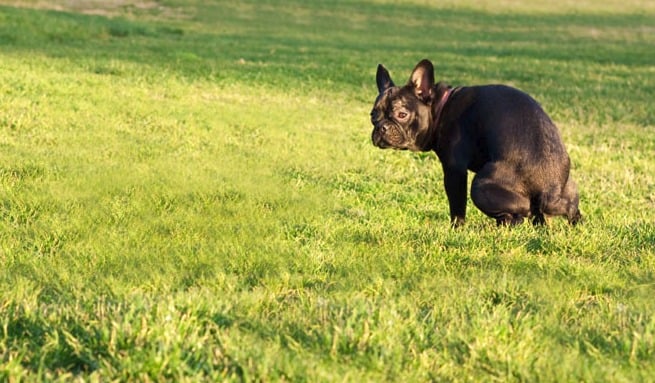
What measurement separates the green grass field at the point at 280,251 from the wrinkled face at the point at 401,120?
783 mm

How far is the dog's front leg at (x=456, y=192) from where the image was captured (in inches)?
304

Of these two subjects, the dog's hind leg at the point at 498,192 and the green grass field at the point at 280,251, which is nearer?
the green grass field at the point at 280,251

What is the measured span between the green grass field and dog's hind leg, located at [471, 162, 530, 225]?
0.72 feet

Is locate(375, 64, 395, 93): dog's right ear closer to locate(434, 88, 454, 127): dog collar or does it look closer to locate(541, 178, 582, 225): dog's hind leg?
locate(434, 88, 454, 127): dog collar

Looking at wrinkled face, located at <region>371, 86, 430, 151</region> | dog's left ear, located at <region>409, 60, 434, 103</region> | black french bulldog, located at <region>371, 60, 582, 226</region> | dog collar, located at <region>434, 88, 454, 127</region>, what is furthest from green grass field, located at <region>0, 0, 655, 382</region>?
dog's left ear, located at <region>409, 60, 434, 103</region>

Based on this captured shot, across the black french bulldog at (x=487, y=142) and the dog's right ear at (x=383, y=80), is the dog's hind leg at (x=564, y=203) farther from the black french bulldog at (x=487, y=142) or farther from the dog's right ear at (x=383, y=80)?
the dog's right ear at (x=383, y=80)

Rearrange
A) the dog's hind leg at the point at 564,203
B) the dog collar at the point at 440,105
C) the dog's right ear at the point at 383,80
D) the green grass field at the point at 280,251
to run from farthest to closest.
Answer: the dog's right ear at the point at 383,80 → the dog collar at the point at 440,105 → the dog's hind leg at the point at 564,203 → the green grass field at the point at 280,251

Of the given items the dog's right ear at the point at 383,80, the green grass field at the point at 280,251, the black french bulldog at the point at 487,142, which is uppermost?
the dog's right ear at the point at 383,80

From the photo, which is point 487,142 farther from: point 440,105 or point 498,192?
point 440,105

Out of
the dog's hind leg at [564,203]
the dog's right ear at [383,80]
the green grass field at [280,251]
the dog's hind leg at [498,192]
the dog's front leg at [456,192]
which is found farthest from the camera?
the dog's right ear at [383,80]

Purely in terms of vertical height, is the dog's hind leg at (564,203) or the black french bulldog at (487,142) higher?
the black french bulldog at (487,142)

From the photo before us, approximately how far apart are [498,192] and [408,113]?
48.0 inches

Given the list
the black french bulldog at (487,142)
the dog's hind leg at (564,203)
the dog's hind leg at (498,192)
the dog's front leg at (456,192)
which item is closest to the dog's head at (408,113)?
the black french bulldog at (487,142)

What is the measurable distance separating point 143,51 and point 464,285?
2538 centimetres
